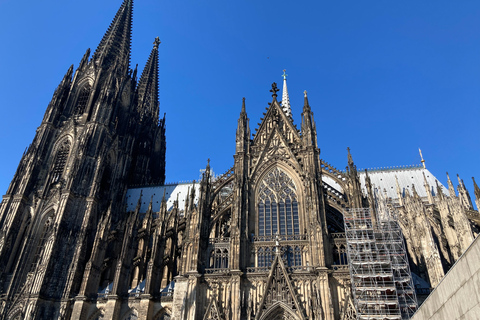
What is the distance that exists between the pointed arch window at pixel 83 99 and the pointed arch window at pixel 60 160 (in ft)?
15.7

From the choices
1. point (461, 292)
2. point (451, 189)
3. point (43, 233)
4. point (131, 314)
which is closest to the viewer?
point (461, 292)

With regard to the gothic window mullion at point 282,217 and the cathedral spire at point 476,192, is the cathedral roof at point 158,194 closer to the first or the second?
the gothic window mullion at point 282,217

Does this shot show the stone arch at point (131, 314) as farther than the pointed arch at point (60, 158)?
No

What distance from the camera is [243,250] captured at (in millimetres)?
24500

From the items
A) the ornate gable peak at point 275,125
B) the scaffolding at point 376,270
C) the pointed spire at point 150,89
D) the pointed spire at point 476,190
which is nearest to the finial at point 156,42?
the pointed spire at point 150,89

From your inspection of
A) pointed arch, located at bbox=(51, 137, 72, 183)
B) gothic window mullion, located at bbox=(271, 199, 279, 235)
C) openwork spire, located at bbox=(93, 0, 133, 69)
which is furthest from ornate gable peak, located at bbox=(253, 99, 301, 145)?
openwork spire, located at bbox=(93, 0, 133, 69)

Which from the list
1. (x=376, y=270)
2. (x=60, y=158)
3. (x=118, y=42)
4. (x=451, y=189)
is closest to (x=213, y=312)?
(x=376, y=270)

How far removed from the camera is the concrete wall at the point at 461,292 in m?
9.68

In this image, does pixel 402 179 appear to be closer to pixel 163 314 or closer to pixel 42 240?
pixel 163 314

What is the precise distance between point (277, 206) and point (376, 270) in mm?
7791

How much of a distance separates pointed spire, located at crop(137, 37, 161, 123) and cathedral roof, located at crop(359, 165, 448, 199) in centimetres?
3358

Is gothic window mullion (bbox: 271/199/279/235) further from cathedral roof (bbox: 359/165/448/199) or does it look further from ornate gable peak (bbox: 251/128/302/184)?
cathedral roof (bbox: 359/165/448/199)

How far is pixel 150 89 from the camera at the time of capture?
62656 millimetres

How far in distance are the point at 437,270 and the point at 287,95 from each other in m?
32.7
